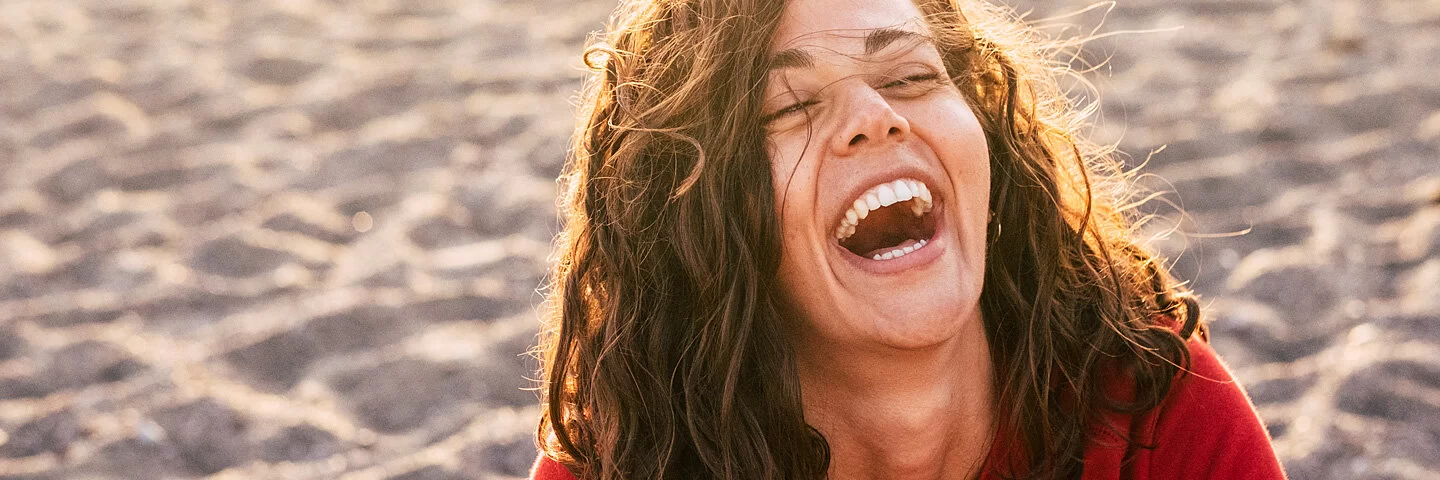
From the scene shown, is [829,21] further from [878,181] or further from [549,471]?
[549,471]

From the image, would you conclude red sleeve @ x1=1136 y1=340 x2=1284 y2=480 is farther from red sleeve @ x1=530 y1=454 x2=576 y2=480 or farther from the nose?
red sleeve @ x1=530 y1=454 x2=576 y2=480

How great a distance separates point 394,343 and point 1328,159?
8.06 feet

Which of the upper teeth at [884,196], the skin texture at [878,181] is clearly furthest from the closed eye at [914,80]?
the upper teeth at [884,196]

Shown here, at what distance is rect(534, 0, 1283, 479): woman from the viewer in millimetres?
1685

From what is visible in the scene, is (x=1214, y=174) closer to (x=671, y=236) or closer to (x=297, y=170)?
(x=671, y=236)

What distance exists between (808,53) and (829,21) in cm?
5

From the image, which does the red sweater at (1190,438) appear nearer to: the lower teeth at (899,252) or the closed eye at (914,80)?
the lower teeth at (899,252)

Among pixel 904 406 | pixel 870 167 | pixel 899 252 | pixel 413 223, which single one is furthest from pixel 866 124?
pixel 413 223

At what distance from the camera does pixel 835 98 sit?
170 cm

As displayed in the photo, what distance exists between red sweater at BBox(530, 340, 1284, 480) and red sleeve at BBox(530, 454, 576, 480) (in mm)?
Result: 565

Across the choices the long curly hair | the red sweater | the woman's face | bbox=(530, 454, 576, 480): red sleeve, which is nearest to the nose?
the woman's face

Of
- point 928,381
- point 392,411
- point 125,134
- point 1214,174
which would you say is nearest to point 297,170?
point 125,134

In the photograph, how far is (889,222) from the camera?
188cm

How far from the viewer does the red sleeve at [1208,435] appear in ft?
5.71
